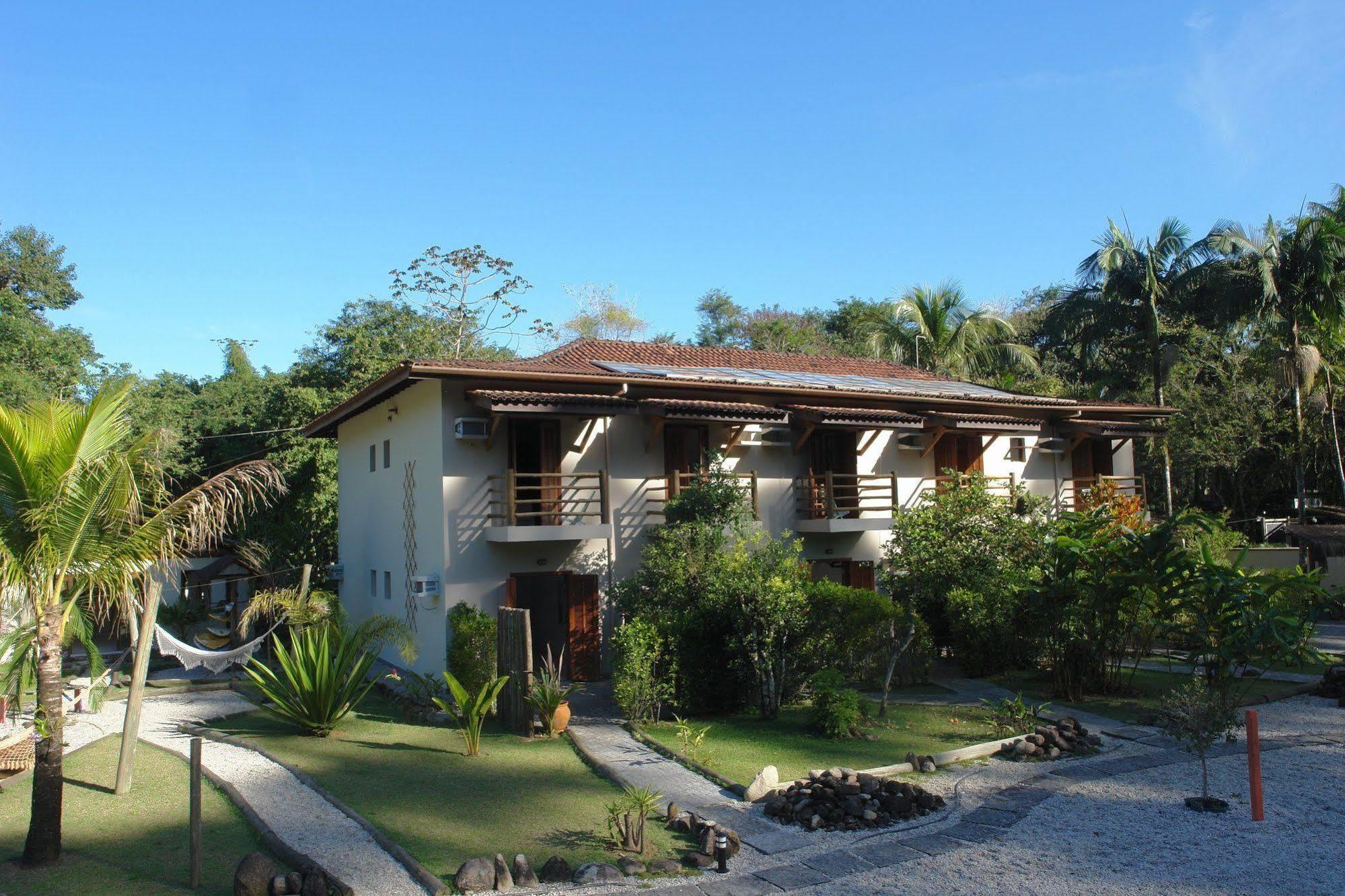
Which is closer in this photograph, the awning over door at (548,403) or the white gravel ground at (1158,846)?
the white gravel ground at (1158,846)

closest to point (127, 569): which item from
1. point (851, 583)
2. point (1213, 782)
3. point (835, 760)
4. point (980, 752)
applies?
point (835, 760)

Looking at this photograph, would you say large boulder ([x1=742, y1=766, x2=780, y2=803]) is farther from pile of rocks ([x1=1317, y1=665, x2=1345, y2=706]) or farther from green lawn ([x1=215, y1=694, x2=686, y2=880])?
pile of rocks ([x1=1317, y1=665, x2=1345, y2=706])

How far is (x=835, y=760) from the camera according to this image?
10727mm

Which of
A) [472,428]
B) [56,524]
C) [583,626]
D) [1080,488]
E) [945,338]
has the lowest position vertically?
[583,626]

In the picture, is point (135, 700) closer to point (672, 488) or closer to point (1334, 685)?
point (672, 488)

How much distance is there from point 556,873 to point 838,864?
2.37 m

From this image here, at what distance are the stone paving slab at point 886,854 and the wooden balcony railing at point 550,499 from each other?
8188 millimetres

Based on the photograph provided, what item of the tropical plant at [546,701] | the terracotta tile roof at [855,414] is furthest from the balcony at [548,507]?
the terracotta tile roof at [855,414]

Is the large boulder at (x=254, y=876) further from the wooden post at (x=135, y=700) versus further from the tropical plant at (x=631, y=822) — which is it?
the wooden post at (x=135, y=700)

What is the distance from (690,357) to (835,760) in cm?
1338

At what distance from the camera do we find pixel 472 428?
604 inches

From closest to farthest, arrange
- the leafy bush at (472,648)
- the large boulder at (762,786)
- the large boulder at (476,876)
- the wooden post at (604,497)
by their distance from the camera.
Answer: the large boulder at (476,876) → the large boulder at (762,786) → the leafy bush at (472,648) → the wooden post at (604,497)

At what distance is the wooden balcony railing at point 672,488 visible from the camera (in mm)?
16562

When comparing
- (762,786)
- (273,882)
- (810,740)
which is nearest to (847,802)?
(762,786)
